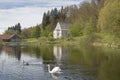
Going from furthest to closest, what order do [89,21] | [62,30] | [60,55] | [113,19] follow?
[62,30] < [89,21] < [113,19] < [60,55]

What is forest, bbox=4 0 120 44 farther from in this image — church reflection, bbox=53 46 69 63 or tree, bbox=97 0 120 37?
church reflection, bbox=53 46 69 63

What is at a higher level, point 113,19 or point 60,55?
point 113,19

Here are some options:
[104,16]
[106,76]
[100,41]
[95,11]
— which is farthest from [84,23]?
[106,76]

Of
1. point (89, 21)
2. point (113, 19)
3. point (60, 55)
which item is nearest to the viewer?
point (60, 55)

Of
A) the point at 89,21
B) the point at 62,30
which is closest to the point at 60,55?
the point at 89,21

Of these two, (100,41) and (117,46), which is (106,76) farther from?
(100,41)

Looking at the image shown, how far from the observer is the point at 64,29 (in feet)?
501

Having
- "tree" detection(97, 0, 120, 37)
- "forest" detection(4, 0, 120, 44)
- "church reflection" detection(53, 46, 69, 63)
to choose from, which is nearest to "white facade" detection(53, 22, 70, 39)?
"forest" detection(4, 0, 120, 44)

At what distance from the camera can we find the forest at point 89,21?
273 feet

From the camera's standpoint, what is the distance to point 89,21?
116m

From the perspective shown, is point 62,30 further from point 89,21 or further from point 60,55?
point 60,55

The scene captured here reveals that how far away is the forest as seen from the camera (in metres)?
83.3

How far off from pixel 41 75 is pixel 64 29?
387ft

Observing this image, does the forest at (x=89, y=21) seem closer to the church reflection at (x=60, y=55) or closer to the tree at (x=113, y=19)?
the tree at (x=113, y=19)
